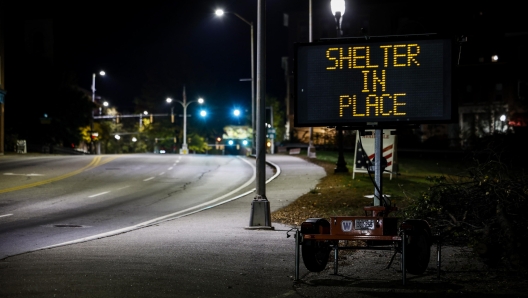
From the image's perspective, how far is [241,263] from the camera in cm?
1092

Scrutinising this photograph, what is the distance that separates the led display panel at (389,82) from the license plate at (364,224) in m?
2.32

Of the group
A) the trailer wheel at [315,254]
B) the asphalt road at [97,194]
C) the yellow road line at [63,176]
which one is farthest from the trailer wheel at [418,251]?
the yellow road line at [63,176]

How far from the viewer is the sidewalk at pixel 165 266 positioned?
883 centimetres

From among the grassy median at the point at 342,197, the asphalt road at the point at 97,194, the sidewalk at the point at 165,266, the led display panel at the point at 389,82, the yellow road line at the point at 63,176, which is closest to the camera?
the sidewalk at the point at 165,266

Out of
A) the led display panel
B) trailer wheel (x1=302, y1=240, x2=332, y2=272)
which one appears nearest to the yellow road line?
the led display panel

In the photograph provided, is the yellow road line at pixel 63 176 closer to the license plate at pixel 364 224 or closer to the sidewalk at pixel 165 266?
the sidewalk at pixel 165 266

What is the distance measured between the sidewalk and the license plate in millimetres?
1189

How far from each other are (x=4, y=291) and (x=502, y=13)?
7933 centimetres

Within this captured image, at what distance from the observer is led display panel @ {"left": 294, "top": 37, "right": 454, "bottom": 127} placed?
1111cm

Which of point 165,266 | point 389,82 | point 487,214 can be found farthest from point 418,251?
point 165,266

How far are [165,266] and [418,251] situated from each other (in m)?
3.80

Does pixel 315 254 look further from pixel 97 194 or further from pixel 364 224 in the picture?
pixel 97 194

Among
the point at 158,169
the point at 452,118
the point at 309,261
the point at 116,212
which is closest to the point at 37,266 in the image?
the point at 309,261

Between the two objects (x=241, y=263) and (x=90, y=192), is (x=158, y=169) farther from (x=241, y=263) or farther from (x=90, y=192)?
(x=241, y=263)
